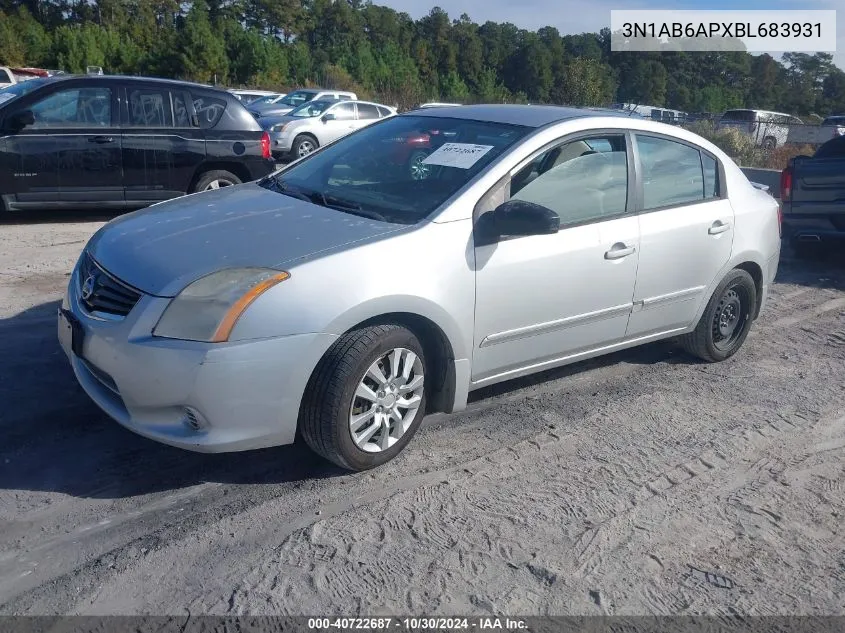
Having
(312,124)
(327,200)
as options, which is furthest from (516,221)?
(312,124)

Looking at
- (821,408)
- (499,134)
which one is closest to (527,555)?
(499,134)

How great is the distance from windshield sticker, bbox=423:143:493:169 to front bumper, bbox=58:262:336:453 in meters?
1.38

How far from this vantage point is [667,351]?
596 cm

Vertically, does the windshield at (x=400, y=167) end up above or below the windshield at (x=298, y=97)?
below

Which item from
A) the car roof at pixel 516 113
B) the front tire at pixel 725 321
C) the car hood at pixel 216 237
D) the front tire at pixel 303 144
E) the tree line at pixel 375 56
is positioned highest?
the tree line at pixel 375 56

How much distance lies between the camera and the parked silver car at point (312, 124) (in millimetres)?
18562

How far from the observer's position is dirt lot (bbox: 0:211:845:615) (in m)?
3.02

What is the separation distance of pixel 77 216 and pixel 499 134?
22.6ft

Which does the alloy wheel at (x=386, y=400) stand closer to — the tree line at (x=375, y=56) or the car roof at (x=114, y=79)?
the car roof at (x=114, y=79)

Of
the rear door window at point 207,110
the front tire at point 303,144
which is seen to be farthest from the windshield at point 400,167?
the front tire at point 303,144

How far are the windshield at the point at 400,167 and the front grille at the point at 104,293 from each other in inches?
45.9

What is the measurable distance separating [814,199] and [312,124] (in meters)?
12.7

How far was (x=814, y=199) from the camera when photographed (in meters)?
8.84

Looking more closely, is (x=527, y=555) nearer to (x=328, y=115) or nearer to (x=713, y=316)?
(x=713, y=316)
